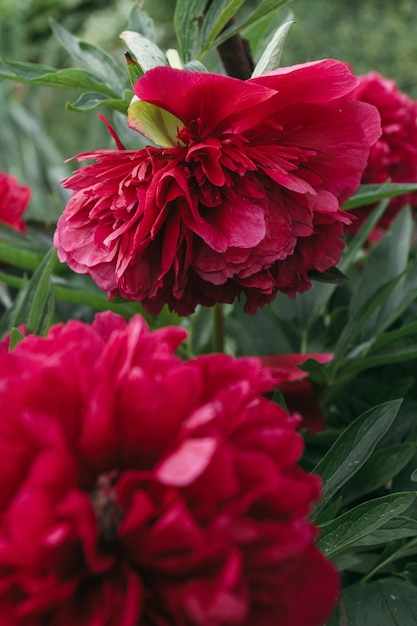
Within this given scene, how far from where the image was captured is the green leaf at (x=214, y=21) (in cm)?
44

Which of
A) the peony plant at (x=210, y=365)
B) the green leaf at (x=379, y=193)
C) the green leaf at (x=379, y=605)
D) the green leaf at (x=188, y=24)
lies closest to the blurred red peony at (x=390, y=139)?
the peony plant at (x=210, y=365)

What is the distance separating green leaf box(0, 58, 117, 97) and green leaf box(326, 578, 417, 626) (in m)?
0.35

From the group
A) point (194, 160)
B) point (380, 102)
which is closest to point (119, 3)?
point (380, 102)

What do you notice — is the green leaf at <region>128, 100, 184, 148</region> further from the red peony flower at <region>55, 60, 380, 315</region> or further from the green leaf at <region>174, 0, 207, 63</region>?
the green leaf at <region>174, 0, 207, 63</region>

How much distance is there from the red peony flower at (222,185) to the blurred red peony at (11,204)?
320mm

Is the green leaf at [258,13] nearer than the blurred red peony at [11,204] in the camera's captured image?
Yes

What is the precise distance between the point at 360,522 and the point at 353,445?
0.05 meters

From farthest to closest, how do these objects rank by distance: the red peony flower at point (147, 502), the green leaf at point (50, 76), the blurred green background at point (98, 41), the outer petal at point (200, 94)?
the blurred green background at point (98, 41) < the green leaf at point (50, 76) < the outer petal at point (200, 94) < the red peony flower at point (147, 502)

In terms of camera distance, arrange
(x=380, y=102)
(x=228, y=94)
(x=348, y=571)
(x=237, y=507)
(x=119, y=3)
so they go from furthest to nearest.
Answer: (x=119, y=3), (x=380, y=102), (x=348, y=571), (x=228, y=94), (x=237, y=507)

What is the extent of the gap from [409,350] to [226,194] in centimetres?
21

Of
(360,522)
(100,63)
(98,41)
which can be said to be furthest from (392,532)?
(98,41)

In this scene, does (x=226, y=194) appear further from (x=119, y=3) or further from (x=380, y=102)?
(x=119, y=3)

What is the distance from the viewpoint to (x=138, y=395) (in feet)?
0.86

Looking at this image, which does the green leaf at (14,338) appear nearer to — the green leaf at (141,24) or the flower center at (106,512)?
the flower center at (106,512)
